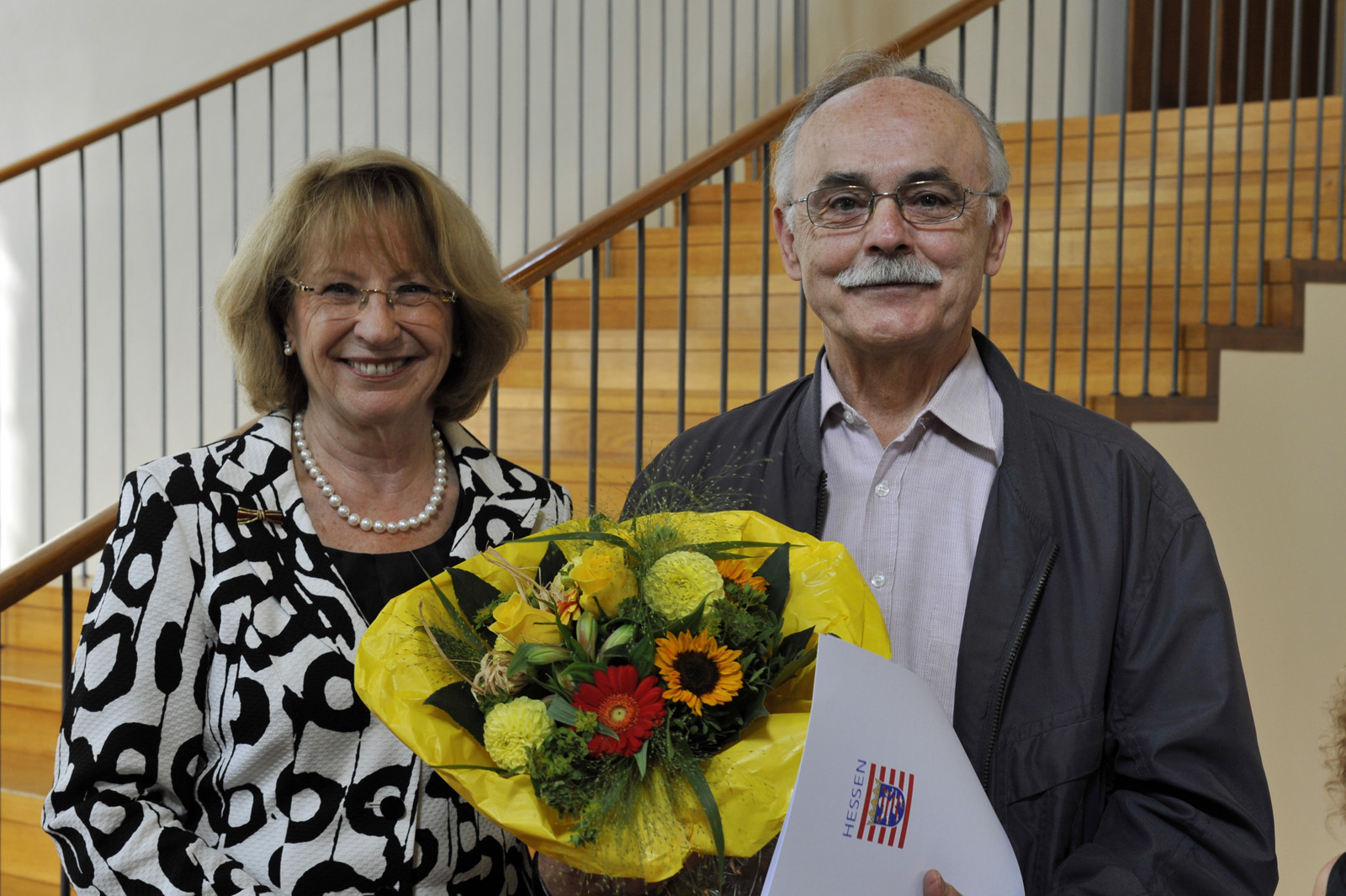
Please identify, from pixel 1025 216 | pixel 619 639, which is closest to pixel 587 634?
pixel 619 639

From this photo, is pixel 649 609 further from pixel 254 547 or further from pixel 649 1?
pixel 649 1

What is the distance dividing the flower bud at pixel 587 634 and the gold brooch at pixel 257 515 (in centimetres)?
54

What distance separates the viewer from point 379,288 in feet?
4.65

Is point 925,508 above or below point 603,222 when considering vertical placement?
below

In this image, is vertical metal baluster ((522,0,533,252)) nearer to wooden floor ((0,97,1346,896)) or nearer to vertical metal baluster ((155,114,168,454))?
wooden floor ((0,97,1346,896))

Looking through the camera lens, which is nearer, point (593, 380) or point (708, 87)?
point (593, 380)

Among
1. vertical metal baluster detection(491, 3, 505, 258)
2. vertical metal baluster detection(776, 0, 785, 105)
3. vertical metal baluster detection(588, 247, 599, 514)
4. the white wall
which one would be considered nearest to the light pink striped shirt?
vertical metal baluster detection(588, 247, 599, 514)

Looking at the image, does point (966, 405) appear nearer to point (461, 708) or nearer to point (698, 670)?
point (698, 670)

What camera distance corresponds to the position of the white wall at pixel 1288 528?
3.09 m

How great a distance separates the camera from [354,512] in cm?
146

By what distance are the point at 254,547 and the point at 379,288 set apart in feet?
1.10

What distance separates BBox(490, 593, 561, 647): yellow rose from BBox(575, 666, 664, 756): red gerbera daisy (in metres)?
0.07

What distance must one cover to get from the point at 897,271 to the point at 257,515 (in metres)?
0.77

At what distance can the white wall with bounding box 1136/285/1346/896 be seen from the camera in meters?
3.09
